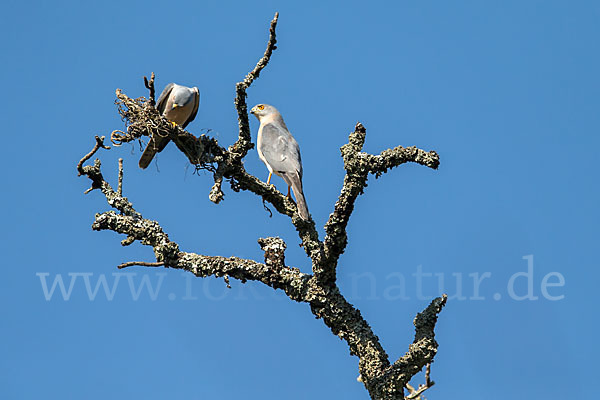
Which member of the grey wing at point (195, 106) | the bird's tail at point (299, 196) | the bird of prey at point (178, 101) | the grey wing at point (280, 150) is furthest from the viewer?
the grey wing at point (195, 106)

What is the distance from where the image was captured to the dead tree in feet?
17.6

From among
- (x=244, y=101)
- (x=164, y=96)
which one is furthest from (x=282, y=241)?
(x=164, y=96)

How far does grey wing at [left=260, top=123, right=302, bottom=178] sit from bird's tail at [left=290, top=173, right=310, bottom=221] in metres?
0.18

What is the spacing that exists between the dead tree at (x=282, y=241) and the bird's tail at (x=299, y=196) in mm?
69

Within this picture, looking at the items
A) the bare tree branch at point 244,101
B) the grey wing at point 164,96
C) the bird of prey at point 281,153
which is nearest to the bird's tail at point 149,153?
the bird of prey at point 281,153

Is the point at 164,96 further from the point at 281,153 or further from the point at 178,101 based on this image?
the point at 281,153

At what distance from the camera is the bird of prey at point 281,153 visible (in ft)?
22.4

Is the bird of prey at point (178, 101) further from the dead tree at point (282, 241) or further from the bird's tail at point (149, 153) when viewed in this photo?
the dead tree at point (282, 241)

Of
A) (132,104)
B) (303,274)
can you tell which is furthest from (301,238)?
(132,104)

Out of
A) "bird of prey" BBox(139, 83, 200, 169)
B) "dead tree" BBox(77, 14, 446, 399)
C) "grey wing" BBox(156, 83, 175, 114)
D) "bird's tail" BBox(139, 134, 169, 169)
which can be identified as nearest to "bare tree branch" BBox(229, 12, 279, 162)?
"dead tree" BBox(77, 14, 446, 399)

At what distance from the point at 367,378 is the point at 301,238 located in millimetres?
1214

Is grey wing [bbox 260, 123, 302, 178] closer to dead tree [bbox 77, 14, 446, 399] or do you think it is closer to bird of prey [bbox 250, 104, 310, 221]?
bird of prey [bbox 250, 104, 310, 221]

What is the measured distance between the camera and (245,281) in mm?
5824

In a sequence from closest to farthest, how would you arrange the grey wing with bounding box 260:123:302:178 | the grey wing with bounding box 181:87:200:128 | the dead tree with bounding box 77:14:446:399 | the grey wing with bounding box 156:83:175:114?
the dead tree with bounding box 77:14:446:399 < the grey wing with bounding box 260:123:302:178 < the grey wing with bounding box 156:83:175:114 < the grey wing with bounding box 181:87:200:128
